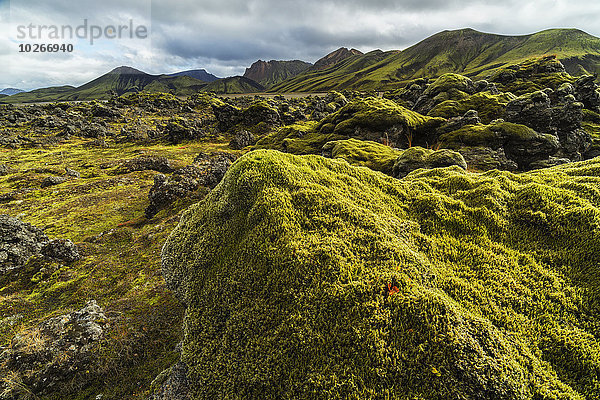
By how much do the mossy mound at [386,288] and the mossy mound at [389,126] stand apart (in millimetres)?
25481

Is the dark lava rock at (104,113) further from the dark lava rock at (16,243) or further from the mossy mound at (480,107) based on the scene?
the mossy mound at (480,107)

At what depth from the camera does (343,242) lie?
5.92 metres

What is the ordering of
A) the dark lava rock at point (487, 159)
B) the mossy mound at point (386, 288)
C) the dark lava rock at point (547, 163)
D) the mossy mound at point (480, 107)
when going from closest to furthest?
the mossy mound at point (386, 288)
the dark lava rock at point (547, 163)
the dark lava rock at point (487, 159)
the mossy mound at point (480, 107)

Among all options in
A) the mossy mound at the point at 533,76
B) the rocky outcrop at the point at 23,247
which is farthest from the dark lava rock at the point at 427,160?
the mossy mound at the point at 533,76

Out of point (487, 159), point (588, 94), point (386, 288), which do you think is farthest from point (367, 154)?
point (588, 94)

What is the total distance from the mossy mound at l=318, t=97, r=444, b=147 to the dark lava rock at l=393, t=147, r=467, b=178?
43.8 ft

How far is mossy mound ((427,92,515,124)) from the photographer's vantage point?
33969 mm

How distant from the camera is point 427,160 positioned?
18.4 meters

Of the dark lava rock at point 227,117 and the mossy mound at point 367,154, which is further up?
the dark lava rock at point 227,117

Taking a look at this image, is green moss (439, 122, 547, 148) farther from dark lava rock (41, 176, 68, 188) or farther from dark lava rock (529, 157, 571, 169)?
dark lava rock (41, 176, 68, 188)

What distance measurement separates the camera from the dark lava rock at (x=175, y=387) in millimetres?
5392

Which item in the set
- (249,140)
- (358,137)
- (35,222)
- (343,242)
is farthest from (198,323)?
(249,140)

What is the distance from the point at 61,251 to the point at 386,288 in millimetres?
18653

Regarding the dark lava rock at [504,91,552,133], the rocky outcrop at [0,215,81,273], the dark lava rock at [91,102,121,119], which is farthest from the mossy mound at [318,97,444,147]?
the dark lava rock at [91,102,121,119]
